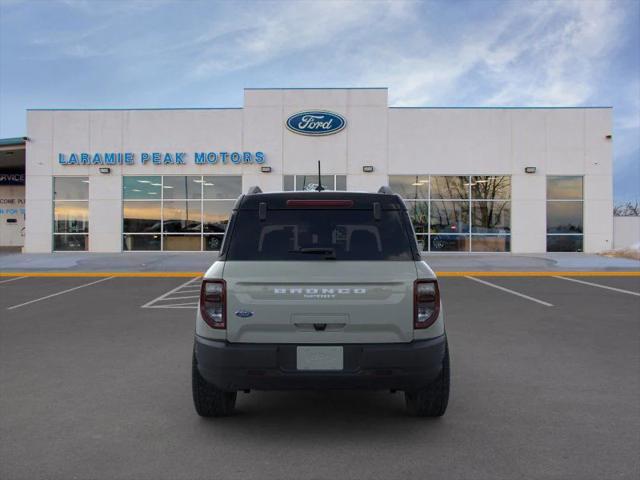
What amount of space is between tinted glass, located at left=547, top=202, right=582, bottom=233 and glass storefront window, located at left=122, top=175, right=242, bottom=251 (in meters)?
12.9

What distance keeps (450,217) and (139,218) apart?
42.5 feet

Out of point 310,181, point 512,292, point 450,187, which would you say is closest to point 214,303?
point 512,292

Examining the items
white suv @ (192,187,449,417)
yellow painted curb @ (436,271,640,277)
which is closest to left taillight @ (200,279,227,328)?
white suv @ (192,187,449,417)

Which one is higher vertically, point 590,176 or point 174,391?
point 590,176

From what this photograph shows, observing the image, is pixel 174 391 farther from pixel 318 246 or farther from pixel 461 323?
pixel 461 323

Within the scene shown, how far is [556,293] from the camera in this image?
458 inches

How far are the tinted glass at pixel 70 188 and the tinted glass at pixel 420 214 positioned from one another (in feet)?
44.5

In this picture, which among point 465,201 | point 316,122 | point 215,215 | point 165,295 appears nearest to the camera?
point 165,295

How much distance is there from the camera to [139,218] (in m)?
22.0

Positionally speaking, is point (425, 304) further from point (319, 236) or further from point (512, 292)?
point (512, 292)

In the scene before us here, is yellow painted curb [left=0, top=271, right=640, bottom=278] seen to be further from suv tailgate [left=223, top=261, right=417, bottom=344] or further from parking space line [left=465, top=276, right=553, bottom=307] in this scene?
suv tailgate [left=223, top=261, right=417, bottom=344]

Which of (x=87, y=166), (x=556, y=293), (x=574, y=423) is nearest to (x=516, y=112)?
(x=556, y=293)

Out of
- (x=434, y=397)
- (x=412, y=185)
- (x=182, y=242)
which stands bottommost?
(x=434, y=397)

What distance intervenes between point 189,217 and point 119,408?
59.2 ft
